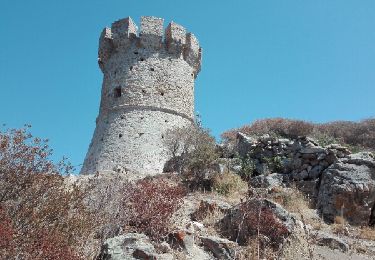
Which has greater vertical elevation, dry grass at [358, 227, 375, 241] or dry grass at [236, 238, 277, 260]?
dry grass at [358, 227, 375, 241]

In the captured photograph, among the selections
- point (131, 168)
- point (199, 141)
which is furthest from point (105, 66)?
point (199, 141)

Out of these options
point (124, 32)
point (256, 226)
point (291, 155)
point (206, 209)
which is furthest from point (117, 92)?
point (256, 226)

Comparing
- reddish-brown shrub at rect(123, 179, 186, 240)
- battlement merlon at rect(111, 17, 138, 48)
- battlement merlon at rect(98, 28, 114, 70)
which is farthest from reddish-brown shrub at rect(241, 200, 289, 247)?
battlement merlon at rect(98, 28, 114, 70)

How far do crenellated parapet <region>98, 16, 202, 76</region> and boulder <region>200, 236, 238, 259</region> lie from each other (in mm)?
14988

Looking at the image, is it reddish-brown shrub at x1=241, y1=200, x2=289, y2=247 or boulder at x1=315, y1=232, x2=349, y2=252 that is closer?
reddish-brown shrub at x1=241, y1=200, x2=289, y2=247

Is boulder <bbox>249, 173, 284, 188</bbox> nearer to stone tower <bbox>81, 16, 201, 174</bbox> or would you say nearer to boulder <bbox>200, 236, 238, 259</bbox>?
boulder <bbox>200, 236, 238, 259</bbox>

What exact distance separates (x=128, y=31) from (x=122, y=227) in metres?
15.1

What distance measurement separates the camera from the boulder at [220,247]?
666cm

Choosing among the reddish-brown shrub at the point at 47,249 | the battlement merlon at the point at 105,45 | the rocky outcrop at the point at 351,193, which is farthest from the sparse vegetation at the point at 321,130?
the reddish-brown shrub at the point at 47,249

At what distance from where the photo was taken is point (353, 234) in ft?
29.1

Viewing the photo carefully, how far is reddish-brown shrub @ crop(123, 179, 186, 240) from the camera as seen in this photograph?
23.7 feet

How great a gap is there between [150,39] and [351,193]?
43.6 ft

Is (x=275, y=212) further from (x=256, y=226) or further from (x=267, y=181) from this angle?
(x=267, y=181)

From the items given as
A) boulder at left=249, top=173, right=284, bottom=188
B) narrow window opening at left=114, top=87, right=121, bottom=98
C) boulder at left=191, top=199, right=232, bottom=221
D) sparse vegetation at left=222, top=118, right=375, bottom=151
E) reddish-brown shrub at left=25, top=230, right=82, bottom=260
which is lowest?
reddish-brown shrub at left=25, top=230, right=82, bottom=260
